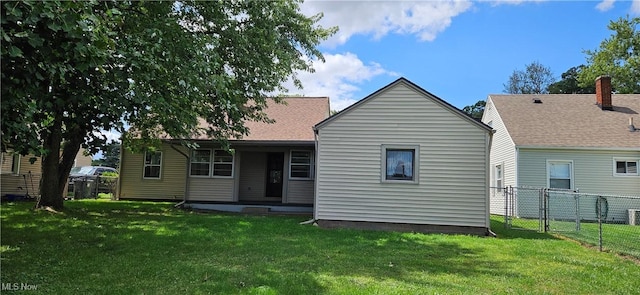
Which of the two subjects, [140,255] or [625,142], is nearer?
[140,255]

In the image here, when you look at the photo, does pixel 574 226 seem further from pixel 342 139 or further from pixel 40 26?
pixel 40 26

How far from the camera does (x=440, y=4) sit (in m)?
10.9

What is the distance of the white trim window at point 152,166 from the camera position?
17.6 metres

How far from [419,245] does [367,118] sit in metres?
3.91

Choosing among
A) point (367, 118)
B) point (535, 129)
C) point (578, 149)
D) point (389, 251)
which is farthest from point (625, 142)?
point (389, 251)

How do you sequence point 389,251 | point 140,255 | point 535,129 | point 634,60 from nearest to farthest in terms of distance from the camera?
point 140,255, point 389,251, point 535,129, point 634,60

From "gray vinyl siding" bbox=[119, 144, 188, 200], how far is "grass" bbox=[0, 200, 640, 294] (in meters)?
7.30

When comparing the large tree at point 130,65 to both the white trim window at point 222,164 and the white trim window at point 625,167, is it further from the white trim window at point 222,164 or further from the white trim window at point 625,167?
the white trim window at point 625,167

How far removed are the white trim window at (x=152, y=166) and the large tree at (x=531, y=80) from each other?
41.4 meters

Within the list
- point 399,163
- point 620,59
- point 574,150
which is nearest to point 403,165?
point 399,163

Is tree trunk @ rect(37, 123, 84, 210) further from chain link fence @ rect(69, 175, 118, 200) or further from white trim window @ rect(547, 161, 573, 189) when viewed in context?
white trim window @ rect(547, 161, 573, 189)

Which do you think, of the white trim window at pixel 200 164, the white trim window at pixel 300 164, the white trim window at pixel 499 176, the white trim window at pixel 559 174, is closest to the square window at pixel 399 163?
the white trim window at pixel 300 164

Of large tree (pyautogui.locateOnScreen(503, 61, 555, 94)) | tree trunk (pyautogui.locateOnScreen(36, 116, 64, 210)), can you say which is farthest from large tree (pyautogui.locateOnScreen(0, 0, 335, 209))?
large tree (pyautogui.locateOnScreen(503, 61, 555, 94))

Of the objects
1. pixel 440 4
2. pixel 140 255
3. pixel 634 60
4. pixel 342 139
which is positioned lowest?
pixel 140 255
